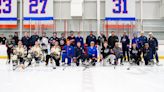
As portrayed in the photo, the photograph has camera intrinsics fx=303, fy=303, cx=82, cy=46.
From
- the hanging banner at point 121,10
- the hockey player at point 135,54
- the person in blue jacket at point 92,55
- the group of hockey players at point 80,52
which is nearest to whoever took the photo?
the group of hockey players at point 80,52

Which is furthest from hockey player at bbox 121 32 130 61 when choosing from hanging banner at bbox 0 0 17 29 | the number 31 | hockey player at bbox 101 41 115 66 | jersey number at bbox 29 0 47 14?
hanging banner at bbox 0 0 17 29

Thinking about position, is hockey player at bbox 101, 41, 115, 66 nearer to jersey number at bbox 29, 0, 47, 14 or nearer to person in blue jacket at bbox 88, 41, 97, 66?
person in blue jacket at bbox 88, 41, 97, 66

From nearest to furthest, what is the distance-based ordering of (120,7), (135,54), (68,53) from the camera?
1. (68,53)
2. (135,54)
3. (120,7)

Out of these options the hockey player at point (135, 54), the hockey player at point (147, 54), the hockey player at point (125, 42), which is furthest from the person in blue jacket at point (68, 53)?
the hockey player at point (147, 54)

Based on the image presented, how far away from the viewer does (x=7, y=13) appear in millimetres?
16453

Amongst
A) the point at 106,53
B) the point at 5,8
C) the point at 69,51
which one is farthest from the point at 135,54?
the point at 5,8

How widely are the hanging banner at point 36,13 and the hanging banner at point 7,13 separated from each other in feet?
2.00

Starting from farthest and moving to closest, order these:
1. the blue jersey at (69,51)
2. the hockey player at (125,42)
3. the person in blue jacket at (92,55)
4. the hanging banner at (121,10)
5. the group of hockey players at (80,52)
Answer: the hanging banner at (121,10), the hockey player at (125,42), the blue jersey at (69,51), the person in blue jacket at (92,55), the group of hockey players at (80,52)

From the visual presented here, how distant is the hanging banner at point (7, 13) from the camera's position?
1642 cm

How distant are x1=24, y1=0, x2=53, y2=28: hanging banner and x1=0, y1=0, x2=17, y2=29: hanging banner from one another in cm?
61

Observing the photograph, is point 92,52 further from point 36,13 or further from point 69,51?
point 36,13

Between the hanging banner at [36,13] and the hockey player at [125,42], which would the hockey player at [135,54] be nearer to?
the hockey player at [125,42]

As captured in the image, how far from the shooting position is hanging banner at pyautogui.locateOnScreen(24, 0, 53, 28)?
16.5 m

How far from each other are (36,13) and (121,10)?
4.62 metres
